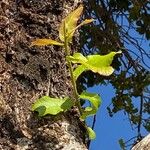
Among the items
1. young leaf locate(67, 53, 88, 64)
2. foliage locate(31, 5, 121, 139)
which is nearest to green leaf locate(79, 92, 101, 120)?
foliage locate(31, 5, 121, 139)

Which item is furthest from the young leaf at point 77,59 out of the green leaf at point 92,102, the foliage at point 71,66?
the green leaf at point 92,102

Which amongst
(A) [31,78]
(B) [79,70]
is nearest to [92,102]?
(B) [79,70]

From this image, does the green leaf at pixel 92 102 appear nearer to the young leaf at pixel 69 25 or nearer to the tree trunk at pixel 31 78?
the tree trunk at pixel 31 78

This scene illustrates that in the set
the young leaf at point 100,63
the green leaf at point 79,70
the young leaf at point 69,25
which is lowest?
the green leaf at point 79,70

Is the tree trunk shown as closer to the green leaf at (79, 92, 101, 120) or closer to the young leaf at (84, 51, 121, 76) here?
the green leaf at (79, 92, 101, 120)

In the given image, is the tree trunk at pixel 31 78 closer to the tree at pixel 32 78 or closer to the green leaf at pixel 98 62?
the tree at pixel 32 78

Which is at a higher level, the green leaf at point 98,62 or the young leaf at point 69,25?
the young leaf at point 69,25

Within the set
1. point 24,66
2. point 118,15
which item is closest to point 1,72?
point 24,66
